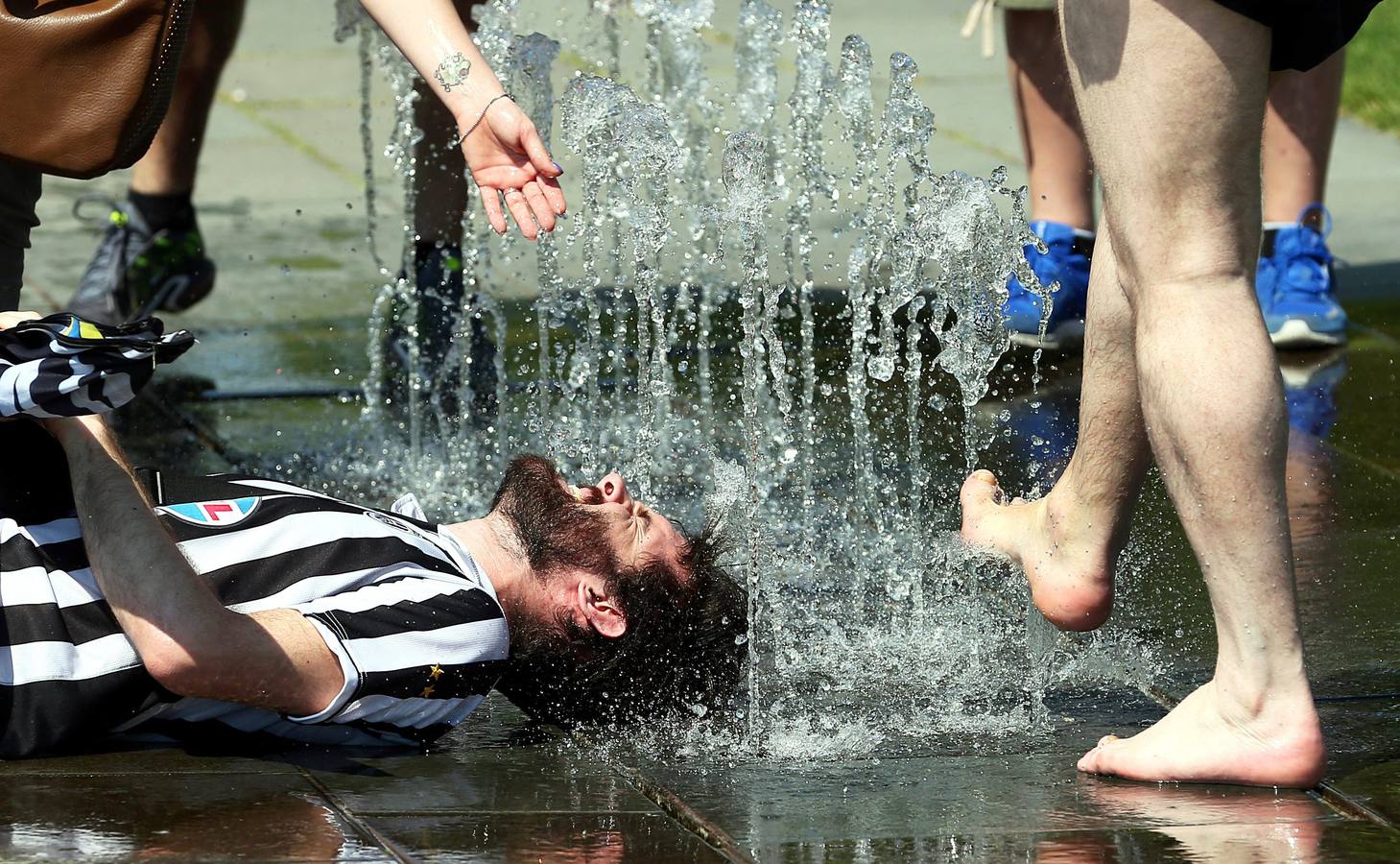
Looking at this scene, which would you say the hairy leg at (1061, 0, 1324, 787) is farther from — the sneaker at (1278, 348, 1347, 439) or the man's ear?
the sneaker at (1278, 348, 1347, 439)

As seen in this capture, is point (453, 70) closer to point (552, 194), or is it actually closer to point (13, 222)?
point (552, 194)

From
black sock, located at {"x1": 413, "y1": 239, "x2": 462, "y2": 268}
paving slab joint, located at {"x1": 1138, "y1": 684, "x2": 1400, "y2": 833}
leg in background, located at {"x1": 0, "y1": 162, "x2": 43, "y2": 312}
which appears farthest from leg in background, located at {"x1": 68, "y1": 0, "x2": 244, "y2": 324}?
paving slab joint, located at {"x1": 1138, "y1": 684, "x2": 1400, "y2": 833}

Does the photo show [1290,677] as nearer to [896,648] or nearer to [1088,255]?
[896,648]

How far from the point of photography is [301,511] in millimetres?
3074

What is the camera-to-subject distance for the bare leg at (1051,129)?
5520 millimetres

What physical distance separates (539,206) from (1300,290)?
2.90 meters

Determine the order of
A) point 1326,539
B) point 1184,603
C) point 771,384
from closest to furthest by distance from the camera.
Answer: point 1184,603
point 1326,539
point 771,384

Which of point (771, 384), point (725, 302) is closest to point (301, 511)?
point (771, 384)

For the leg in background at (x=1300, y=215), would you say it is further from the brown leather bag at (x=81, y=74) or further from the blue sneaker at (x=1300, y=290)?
the brown leather bag at (x=81, y=74)

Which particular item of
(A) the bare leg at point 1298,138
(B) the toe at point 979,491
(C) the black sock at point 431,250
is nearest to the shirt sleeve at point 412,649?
(B) the toe at point 979,491

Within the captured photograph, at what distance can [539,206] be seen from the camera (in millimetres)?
3232

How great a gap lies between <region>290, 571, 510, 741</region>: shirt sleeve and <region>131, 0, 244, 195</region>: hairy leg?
2.70 metres

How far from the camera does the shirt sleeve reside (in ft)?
9.37

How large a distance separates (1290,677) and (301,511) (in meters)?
1.48
